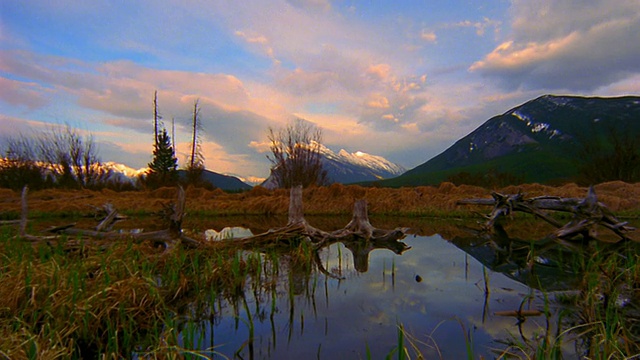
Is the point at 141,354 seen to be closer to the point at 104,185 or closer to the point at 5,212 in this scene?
the point at 5,212

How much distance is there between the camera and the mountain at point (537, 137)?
115000 mm

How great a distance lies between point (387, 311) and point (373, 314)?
24 cm

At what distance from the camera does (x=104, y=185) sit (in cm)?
3033

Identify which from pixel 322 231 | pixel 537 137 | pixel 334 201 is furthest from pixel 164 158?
pixel 537 137

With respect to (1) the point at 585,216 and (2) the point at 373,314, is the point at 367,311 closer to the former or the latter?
(2) the point at 373,314

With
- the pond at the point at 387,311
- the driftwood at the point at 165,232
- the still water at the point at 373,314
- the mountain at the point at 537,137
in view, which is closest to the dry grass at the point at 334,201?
the pond at the point at 387,311

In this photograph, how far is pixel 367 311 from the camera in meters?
4.50

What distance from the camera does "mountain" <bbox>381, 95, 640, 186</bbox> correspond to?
377ft

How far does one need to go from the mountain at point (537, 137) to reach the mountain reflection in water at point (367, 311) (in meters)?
104

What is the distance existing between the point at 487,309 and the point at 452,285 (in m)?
1.26

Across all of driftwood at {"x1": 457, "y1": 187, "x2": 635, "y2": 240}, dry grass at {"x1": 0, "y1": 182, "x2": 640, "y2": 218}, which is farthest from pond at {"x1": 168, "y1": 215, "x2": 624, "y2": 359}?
dry grass at {"x1": 0, "y1": 182, "x2": 640, "y2": 218}

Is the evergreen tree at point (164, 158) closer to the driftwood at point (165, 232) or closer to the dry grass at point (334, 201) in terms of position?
the dry grass at point (334, 201)

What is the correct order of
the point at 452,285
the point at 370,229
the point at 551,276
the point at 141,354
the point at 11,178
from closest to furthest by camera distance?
the point at 141,354 → the point at 452,285 → the point at 551,276 → the point at 370,229 → the point at 11,178

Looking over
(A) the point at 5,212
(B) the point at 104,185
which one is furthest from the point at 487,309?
(B) the point at 104,185
